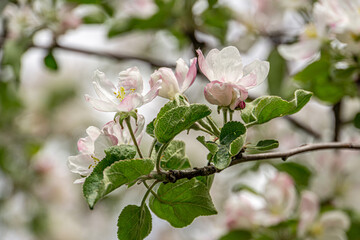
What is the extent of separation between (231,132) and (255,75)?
10 cm

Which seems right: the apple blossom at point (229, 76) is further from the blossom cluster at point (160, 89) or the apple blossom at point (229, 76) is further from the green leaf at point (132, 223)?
the green leaf at point (132, 223)

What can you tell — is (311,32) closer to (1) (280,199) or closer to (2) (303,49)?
(2) (303,49)

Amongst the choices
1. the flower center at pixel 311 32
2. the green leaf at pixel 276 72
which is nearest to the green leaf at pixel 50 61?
the green leaf at pixel 276 72

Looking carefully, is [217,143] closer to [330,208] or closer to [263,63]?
[263,63]

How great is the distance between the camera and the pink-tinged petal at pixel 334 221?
119cm

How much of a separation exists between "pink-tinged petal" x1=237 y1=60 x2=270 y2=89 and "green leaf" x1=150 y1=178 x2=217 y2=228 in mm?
141

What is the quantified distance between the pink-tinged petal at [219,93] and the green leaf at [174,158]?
0.08 m

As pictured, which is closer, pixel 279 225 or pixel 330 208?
pixel 279 225

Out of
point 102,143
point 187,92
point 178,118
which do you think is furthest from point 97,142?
point 187,92

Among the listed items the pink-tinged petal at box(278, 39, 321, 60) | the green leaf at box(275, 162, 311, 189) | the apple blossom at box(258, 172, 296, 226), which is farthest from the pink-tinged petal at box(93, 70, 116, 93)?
the green leaf at box(275, 162, 311, 189)

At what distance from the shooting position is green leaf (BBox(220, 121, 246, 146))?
0.58 m

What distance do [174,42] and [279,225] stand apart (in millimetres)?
980

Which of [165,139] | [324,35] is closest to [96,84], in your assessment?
[165,139]

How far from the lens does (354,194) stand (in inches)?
54.6
